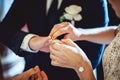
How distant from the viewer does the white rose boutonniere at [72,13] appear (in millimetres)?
854

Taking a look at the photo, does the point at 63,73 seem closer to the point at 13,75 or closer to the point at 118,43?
the point at 13,75

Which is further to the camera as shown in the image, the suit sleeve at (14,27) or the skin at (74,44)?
the suit sleeve at (14,27)

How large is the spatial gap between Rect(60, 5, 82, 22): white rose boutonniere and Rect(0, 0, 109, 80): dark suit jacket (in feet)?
0.04

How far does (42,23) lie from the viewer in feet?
2.87

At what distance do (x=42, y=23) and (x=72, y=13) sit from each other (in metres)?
0.11

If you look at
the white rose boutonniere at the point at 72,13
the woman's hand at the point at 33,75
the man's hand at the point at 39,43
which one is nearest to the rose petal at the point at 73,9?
Answer: the white rose boutonniere at the point at 72,13

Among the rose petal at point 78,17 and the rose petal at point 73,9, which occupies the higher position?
the rose petal at point 73,9

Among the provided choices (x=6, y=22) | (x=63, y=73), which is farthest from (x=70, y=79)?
(x=6, y=22)

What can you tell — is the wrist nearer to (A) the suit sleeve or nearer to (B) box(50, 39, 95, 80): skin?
(A) the suit sleeve

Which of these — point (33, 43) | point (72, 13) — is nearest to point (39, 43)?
point (33, 43)

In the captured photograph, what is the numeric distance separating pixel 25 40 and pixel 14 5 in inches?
5.0

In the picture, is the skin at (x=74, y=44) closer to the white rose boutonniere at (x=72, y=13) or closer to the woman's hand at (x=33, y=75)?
the white rose boutonniere at (x=72, y=13)

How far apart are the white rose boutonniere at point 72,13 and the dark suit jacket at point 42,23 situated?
13 millimetres

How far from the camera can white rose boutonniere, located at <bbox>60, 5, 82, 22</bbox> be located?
0.85 m
